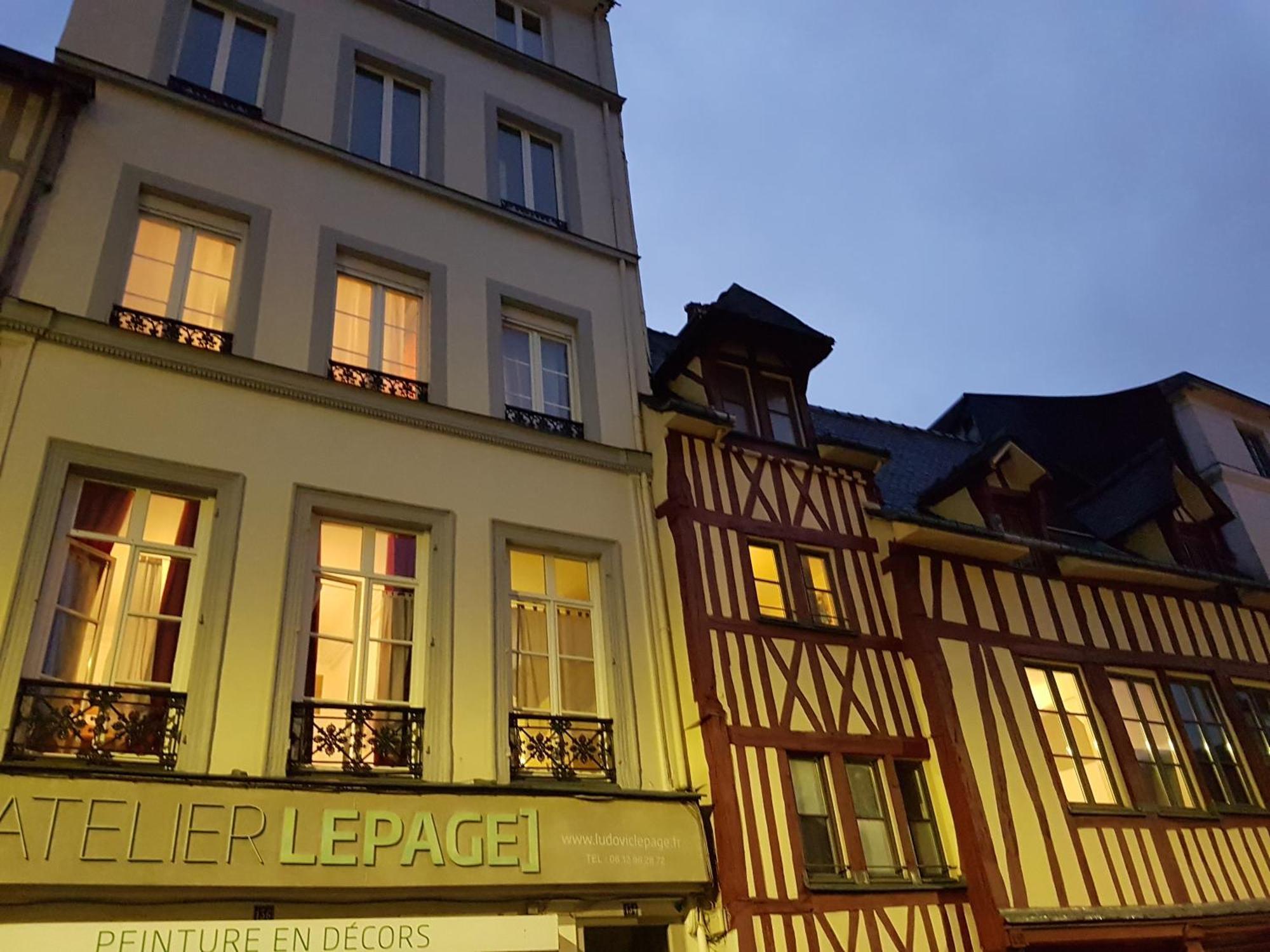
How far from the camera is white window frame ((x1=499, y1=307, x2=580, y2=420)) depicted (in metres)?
8.20

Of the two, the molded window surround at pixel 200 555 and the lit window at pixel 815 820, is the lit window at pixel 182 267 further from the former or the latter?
the lit window at pixel 815 820

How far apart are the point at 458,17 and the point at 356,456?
5792 millimetres

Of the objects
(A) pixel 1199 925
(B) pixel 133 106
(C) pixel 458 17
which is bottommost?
(A) pixel 1199 925

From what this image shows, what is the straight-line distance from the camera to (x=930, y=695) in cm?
806

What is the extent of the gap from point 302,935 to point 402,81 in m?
7.55

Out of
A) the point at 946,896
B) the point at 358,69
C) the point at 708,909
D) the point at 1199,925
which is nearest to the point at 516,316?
the point at 358,69

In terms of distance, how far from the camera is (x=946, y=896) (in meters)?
7.16

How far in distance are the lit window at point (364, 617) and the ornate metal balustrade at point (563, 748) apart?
0.77 meters

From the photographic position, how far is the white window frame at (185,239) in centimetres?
677

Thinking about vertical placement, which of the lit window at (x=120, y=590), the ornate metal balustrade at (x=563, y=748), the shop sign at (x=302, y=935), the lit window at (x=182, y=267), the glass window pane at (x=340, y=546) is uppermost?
the lit window at (x=182, y=267)

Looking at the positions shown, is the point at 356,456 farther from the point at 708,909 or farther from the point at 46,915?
the point at 708,909

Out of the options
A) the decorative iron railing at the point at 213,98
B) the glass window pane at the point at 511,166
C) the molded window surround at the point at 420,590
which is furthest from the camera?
the glass window pane at the point at 511,166

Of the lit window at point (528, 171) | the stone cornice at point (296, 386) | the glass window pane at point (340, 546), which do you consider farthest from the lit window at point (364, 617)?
the lit window at point (528, 171)

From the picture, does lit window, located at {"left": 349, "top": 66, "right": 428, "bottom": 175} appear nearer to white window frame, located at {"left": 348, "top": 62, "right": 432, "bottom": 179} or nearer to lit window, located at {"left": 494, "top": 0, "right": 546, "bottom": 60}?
white window frame, located at {"left": 348, "top": 62, "right": 432, "bottom": 179}
